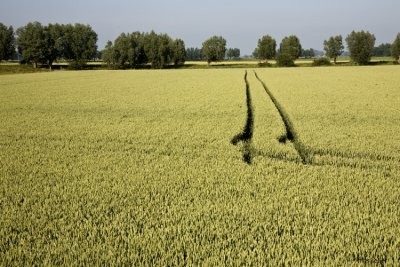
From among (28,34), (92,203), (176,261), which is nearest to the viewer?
(176,261)

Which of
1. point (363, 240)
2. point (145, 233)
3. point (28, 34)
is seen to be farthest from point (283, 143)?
point (28, 34)

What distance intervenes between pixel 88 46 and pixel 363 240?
336 feet

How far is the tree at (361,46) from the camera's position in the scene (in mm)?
95562

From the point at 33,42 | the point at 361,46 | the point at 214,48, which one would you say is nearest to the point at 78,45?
the point at 33,42

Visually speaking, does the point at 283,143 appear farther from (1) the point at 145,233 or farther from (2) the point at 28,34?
(2) the point at 28,34

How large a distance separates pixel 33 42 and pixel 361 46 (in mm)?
92870

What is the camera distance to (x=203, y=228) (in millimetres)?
4234

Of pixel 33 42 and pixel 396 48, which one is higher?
pixel 33 42

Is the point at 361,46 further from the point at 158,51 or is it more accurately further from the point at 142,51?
the point at 142,51

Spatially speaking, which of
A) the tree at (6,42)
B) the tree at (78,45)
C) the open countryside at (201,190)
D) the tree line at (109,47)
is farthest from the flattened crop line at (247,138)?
the tree at (6,42)

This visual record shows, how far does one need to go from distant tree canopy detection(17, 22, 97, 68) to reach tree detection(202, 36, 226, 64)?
35735 mm

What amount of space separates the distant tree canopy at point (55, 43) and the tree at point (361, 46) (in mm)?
Answer: 78692

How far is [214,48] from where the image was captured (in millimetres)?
108062

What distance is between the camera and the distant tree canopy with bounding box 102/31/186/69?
289ft
